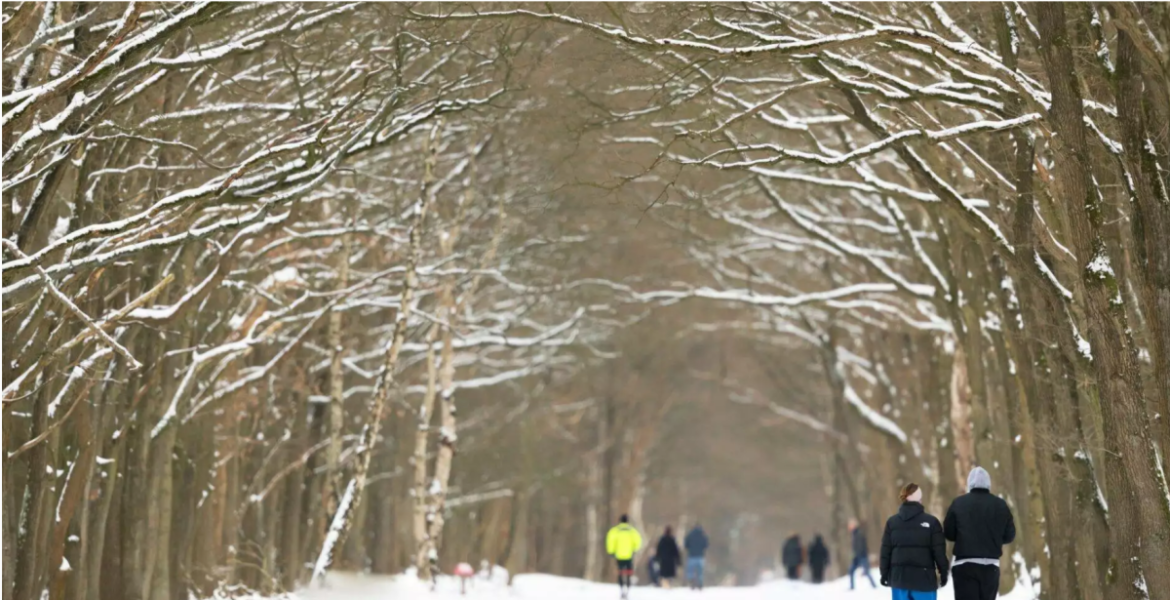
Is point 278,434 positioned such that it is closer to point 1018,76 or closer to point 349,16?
point 349,16

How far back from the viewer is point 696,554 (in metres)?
35.6

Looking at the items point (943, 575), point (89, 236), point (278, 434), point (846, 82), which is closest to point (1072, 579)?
point (943, 575)

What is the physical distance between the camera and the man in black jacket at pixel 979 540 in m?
12.3

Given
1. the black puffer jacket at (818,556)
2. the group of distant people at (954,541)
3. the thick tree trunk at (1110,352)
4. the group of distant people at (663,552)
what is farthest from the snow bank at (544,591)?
the thick tree trunk at (1110,352)

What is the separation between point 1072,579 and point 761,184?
7.02 meters

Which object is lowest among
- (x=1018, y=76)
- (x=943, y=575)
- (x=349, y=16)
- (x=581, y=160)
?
(x=943, y=575)

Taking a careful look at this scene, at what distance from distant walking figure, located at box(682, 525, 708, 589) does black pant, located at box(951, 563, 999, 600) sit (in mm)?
22769

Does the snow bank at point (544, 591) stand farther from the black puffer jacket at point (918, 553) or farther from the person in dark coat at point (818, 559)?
the black puffer jacket at point (918, 553)

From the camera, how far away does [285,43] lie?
13453mm

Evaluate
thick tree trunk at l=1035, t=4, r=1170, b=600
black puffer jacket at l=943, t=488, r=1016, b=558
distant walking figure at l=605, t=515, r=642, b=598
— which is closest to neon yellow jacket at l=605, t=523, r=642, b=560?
distant walking figure at l=605, t=515, r=642, b=598

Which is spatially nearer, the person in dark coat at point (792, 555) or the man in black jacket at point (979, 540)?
the man in black jacket at point (979, 540)

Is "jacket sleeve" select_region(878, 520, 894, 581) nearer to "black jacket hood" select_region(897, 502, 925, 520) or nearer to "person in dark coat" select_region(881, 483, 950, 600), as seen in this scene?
"person in dark coat" select_region(881, 483, 950, 600)

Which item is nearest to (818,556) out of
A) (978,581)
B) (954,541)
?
(954,541)

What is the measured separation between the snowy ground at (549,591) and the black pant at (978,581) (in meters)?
8.03
